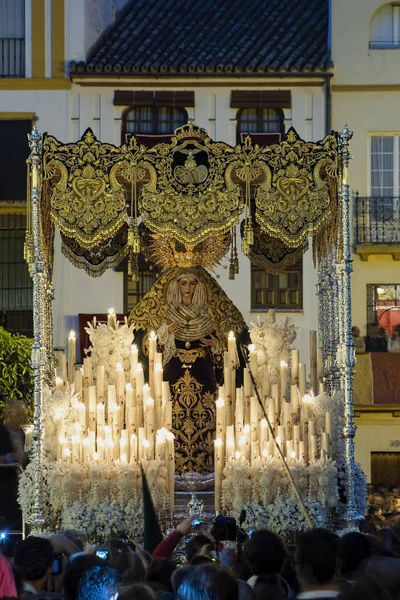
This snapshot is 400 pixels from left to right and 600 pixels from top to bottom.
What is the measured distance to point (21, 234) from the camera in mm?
29906

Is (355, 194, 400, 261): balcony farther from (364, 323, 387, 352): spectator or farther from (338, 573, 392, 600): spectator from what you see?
(338, 573, 392, 600): spectator

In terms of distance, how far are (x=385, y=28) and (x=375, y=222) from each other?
11.8 feet

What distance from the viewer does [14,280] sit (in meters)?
30.1

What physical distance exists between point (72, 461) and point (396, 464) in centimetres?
1503

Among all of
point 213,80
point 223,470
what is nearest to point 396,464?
point 213,80

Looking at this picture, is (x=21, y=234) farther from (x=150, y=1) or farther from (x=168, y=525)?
(x=168, y=525)

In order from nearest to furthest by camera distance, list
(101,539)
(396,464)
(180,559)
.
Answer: (180,559) → (101,539) → (396,464)

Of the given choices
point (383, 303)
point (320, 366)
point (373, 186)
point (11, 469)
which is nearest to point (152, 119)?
point (373, 186)

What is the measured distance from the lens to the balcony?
97.2ft

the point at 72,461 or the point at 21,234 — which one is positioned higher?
the point at 21,234

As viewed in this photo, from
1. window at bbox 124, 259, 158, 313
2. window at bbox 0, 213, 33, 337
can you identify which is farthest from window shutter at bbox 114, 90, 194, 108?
window at bbox 124, 259, 158, 313

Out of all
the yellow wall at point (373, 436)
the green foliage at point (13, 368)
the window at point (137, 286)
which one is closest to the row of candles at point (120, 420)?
the green foliage at point (13, 368)

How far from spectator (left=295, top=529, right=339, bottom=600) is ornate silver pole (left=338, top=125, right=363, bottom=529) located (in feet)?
24.3

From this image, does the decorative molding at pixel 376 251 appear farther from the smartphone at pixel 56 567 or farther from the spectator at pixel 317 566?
the spectator at pixel 317 566
